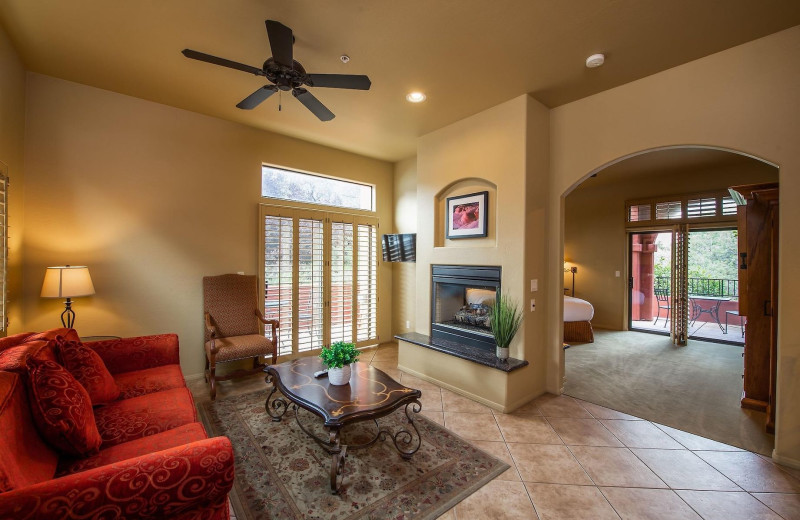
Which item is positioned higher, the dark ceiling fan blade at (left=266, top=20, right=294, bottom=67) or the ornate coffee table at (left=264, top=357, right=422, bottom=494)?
the dark ceiling fan blade at (left=266, top=20, right=294, bottom=67)

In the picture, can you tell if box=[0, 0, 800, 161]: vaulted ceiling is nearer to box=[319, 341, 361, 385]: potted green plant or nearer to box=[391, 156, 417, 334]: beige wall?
box=[391, 156, 417, 334]: beige wall

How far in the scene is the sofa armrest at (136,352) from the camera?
262 centimetres

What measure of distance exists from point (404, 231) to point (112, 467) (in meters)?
4.47

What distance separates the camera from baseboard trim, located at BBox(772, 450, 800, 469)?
88.4 inches

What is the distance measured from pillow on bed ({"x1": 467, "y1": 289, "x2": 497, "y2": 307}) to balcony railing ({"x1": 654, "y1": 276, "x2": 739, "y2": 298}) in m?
5.21

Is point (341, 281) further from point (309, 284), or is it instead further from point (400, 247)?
point (400, 247)

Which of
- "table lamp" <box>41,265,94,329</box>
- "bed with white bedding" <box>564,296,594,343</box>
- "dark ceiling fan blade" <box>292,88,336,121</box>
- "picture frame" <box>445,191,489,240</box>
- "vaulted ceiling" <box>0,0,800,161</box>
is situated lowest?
"bed with white bedding" <box>564,296,594,343</box>

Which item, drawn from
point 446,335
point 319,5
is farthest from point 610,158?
point 319,5

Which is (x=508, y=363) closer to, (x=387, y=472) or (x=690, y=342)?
(x=387, y=472)

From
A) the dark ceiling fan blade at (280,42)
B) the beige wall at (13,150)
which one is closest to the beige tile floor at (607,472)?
the dark ceiling fan blade at (280,42)

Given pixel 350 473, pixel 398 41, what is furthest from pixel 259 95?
pixel 350 473

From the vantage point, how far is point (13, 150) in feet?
8.89

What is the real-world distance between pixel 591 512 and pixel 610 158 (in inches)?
112

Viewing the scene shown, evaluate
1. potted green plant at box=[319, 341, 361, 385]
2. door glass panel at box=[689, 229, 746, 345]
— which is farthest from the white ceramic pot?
door glass panel at box=[689, 229, 746, 345]
